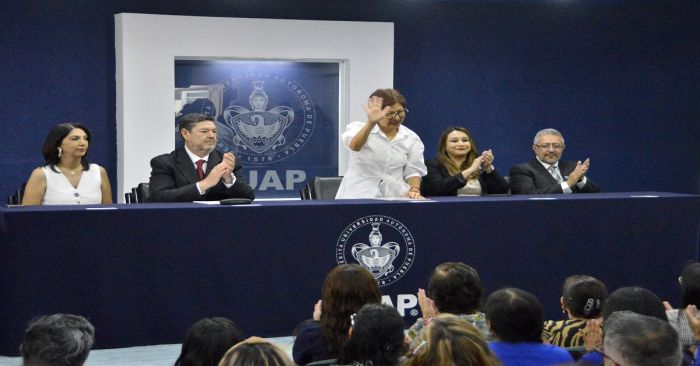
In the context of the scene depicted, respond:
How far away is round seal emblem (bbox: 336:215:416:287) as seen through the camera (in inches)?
225

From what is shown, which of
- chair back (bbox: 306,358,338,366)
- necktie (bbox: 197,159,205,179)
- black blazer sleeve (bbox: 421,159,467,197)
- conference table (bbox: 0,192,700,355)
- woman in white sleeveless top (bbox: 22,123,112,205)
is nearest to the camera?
chair back (bbox: 306,358,338,366)

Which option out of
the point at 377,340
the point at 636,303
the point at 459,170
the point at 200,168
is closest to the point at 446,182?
the point at 459,170

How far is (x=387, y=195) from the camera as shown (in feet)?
21.2

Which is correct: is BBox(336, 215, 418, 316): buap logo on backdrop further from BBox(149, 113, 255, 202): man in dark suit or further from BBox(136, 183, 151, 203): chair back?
BBox(136, 183, 151, 203): chair back

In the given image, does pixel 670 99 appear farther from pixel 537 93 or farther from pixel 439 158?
pixel 439 158

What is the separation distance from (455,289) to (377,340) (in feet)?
3.37

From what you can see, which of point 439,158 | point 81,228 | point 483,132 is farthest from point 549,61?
point 81,228

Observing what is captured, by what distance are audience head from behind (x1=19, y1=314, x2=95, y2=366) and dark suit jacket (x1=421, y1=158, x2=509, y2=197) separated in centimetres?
409

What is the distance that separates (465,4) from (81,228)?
16.2 ft

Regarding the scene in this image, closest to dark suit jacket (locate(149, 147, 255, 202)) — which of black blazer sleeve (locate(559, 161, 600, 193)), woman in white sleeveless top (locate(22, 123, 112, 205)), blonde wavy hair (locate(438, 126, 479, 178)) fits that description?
woman in white sleeveless top (locate(22, 123, 112, 205))

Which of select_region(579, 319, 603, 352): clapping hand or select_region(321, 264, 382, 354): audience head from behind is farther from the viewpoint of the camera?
select_region(579, 319, 603, 352): clapping hand

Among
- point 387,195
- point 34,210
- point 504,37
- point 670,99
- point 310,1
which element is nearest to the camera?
point 34,210

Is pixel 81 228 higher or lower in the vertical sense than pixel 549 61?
lower

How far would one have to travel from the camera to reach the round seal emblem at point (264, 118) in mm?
8477
